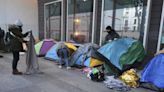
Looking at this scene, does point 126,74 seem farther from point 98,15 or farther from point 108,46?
point 98,15

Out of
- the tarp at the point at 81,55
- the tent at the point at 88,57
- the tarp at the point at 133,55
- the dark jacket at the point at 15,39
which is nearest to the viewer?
the tarp at the point at 133,55

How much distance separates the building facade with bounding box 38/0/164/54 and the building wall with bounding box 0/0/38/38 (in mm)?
1145

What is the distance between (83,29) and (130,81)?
10.8ft

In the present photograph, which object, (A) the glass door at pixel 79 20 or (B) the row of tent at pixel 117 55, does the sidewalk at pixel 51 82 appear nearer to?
(B) the row of tent at pixel 117 55

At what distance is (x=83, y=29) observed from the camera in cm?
647

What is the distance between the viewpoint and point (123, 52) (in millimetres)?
4062

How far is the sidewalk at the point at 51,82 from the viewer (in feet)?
11.2

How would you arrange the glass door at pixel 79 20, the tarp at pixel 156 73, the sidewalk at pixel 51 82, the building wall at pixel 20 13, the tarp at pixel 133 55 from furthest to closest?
the building wall at pixel 20 13 → the glass door at pixel 79 20 → the tarp at pixel 133 55 → the sidewalk at pixel 51 82 → the tarp at pixel 156 73

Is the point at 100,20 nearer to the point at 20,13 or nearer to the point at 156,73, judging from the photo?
the point at 156,73

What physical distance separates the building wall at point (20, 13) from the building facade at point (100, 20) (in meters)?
1.14

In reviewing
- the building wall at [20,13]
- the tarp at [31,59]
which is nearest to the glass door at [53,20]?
the building wall at [20,13]

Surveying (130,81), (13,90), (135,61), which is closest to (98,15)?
(135,61)

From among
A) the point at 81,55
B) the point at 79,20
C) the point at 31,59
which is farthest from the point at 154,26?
the point at 31,59

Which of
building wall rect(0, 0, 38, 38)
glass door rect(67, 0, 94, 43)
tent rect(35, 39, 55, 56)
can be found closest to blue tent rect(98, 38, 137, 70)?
glass door rect(67, 0, 94, 43)
